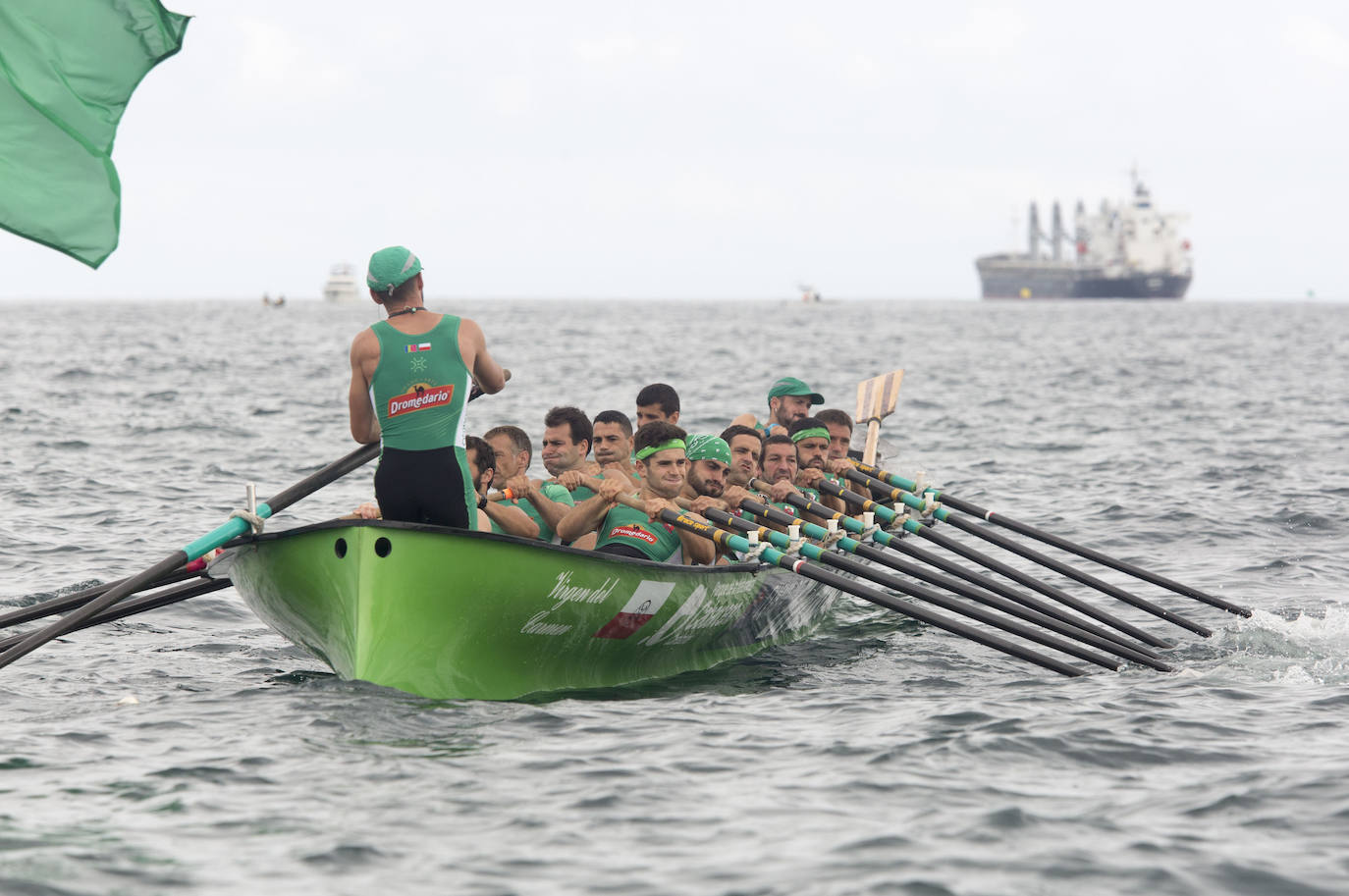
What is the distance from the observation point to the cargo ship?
481 feet

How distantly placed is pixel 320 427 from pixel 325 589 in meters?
18.6

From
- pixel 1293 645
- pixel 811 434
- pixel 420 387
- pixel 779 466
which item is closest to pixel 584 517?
pixel 420 387

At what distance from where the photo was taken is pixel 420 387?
7.40 metres

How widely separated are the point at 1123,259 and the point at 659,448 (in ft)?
488

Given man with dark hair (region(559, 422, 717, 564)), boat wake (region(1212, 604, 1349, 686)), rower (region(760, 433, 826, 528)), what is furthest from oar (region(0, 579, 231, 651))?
boat wake (region(1212, 604, 1349, 686))

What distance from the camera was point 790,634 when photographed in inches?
416

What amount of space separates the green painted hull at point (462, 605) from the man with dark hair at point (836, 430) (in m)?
3.93

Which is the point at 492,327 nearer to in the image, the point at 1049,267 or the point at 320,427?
the point at 320,427

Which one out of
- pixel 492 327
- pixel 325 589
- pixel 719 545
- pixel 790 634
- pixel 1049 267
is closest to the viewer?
pixel 325 589

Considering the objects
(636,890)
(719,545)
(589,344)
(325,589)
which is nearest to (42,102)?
(325,589)

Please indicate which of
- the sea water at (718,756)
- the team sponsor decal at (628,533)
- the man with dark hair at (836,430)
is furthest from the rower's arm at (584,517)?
the man with dark hair at (836,430)

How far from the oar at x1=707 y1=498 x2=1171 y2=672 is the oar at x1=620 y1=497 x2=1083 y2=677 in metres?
0.21

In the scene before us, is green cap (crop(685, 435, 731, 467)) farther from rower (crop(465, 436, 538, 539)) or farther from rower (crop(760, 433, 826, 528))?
rower (crop(465, 436, 538, 539))

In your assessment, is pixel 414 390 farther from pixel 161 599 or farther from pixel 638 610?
pixel 161 599
